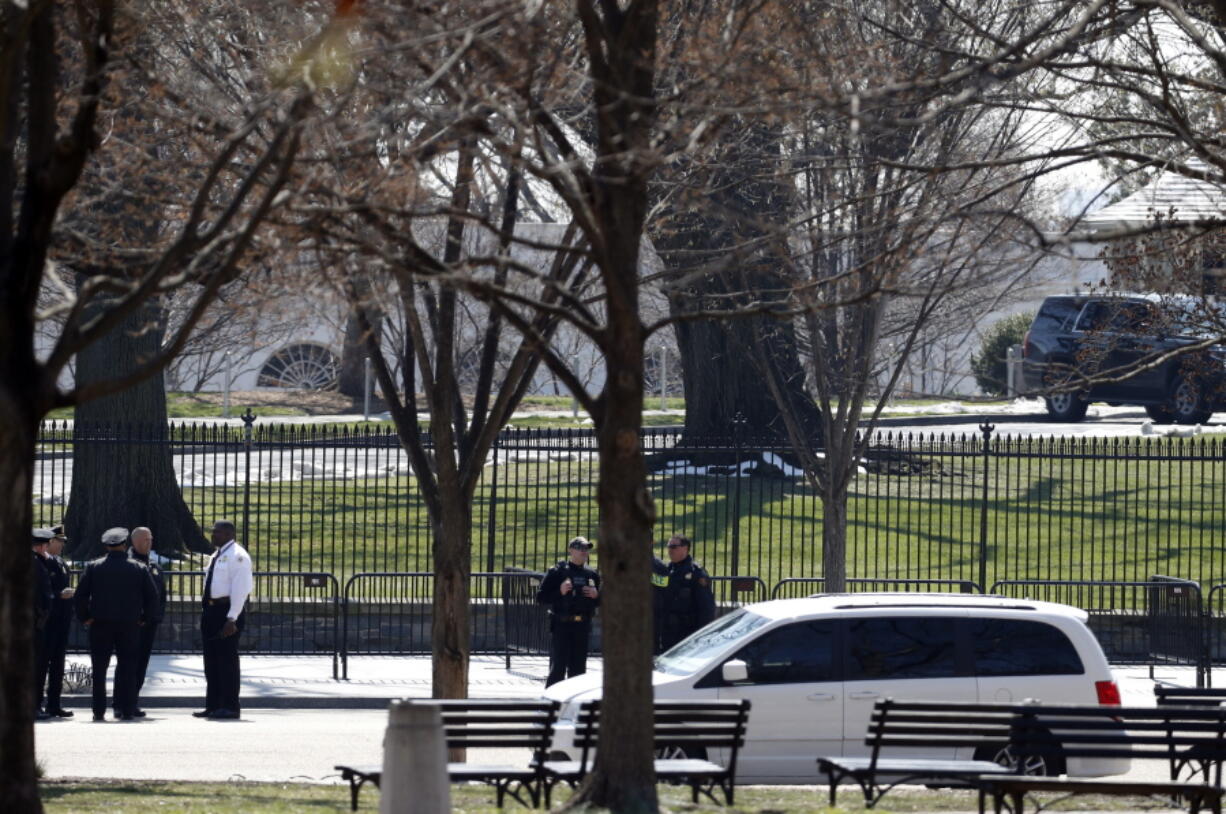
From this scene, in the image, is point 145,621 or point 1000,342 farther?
point 1000,342

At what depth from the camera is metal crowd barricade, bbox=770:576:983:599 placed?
1642 cm

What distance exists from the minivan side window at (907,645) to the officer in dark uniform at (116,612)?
6647 mm

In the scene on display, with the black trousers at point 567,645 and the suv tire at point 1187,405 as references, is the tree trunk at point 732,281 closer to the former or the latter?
the black trousers at point 567,645

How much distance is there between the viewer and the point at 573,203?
849 cm

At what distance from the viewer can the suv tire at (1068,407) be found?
29.8 m

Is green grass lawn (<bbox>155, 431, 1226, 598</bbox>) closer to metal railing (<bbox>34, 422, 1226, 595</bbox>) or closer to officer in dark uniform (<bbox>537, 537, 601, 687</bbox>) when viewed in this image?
metal railing (<bbox>34, 422, 1226, 595</bbox>)

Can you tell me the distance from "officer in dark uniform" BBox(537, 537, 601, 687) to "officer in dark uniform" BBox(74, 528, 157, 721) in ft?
12.0

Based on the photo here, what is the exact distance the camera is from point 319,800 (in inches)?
381

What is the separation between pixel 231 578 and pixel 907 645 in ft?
21.0

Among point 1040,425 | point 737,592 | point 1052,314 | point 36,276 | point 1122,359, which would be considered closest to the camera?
point 36,276

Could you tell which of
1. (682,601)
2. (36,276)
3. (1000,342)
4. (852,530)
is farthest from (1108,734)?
(1000,342)

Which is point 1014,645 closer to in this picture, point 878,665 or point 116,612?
point 878,665

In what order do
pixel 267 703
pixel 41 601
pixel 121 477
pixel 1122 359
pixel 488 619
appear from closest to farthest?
pixel 41 601 → pixel 267 703 → pixel 488 619 → pixel 121 477 → pixel 1122 359

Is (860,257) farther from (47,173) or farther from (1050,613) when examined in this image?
(47,173)
